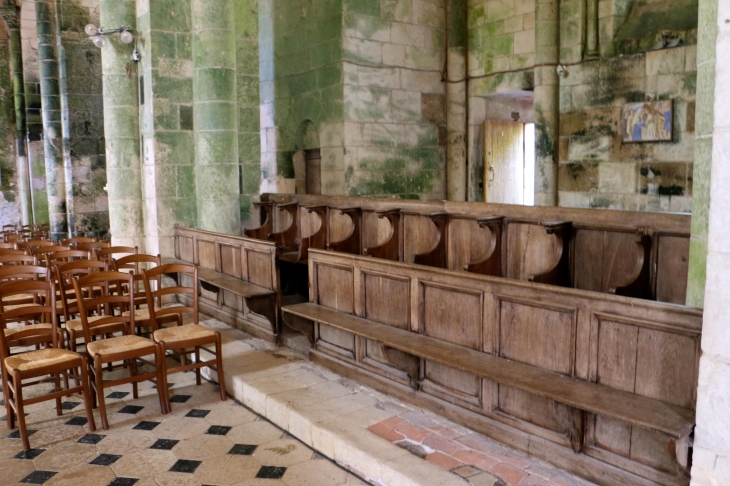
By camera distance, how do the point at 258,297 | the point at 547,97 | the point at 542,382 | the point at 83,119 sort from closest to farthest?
1. the point at 542,382
2. the point at 258,297
3. the point at 547,97
4. the point at 83,119

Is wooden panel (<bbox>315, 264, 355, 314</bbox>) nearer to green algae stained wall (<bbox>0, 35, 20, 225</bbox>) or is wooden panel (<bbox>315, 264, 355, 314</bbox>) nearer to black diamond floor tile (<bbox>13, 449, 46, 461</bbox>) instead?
black diamond floor tile (<bbox>13, 449, 46, 461</bbox>)

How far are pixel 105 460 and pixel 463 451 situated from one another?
6.45 ft

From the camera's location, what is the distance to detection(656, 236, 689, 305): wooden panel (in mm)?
3230

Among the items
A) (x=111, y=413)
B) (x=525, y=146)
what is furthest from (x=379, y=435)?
(x=525, y=146)

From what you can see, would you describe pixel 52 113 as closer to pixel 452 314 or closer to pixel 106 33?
pixel 106 33

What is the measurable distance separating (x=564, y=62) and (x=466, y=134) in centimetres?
199

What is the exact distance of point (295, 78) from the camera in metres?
9.30

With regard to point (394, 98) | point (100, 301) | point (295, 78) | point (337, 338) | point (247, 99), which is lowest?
point (337, 338)

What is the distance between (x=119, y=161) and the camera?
7.26 meters

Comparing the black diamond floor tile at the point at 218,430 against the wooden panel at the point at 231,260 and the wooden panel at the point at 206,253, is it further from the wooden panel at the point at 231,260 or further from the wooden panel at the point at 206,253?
the wooden panel at the point at 206,253

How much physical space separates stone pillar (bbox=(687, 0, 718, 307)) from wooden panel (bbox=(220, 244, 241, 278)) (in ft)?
13.2

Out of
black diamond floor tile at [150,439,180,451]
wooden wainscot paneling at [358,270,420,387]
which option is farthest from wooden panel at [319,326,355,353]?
black diamond floor tile at [150,439,180,451]

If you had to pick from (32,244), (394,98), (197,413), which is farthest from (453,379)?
(394,98)

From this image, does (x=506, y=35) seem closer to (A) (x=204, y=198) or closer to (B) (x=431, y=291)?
(A) (x=204, y=198)
